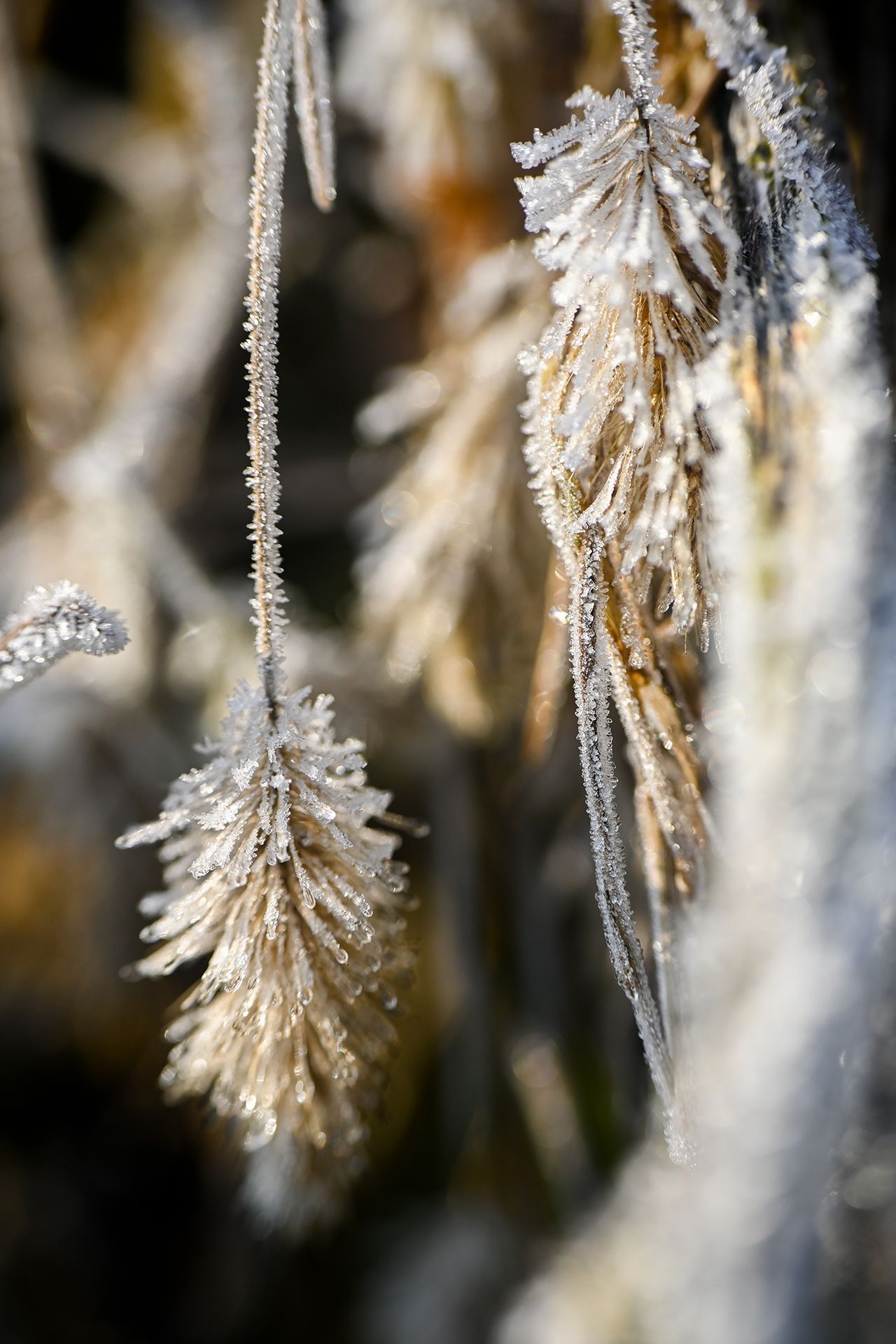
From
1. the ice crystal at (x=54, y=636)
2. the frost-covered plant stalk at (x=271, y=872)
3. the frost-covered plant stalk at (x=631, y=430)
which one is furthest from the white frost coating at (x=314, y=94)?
the ice crystal at (x=54, y=636)

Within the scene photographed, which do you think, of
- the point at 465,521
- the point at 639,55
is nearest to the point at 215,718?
the point at 465,521

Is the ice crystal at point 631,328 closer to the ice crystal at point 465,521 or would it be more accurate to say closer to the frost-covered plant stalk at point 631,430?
the frost-covered plant stalk at point 631,430

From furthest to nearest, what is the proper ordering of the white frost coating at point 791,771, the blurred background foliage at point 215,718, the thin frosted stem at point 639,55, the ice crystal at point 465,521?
1. the blurred background foliage at point 215,718
2. the ice crystal at point 465,521
3. the thin frosted stem at point 639,55
4. the white frost coating at point 791,771

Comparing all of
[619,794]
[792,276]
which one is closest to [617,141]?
[792,276]

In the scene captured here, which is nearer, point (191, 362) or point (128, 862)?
point (128, 862)

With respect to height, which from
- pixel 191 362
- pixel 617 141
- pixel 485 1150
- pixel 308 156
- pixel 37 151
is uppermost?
pixel 37 151

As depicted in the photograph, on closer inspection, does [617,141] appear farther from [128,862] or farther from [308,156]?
[128,862]

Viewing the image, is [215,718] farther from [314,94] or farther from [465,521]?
[314,94]

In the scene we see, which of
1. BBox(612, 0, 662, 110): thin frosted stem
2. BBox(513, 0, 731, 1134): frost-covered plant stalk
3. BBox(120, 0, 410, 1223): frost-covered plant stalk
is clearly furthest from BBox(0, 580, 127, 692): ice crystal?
BBox(612, 0, 662, 110): thin frosted stem
